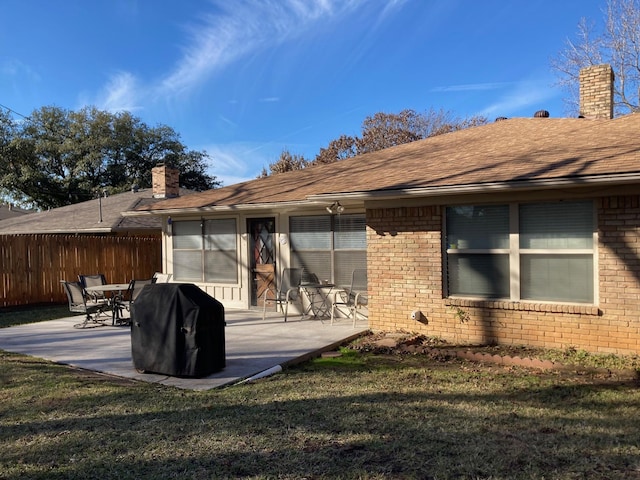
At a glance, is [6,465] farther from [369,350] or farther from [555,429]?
[369,350]

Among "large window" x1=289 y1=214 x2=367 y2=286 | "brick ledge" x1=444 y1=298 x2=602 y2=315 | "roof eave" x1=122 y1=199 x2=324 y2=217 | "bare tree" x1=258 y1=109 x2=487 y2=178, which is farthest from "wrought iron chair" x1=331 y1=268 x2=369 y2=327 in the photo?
"bare tree" x1=258 y1=109 x2=487 y2=178

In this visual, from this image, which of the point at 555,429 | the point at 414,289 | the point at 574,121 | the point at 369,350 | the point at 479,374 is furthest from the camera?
the point at 574,121

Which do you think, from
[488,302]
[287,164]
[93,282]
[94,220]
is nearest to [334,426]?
[488,302]

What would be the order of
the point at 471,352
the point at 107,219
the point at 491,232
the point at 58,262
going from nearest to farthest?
the point at 471,352 → the point at 491,232 → the point at 58,262 → the point at 107,219

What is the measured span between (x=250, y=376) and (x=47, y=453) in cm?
260

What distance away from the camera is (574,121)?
10438 mm

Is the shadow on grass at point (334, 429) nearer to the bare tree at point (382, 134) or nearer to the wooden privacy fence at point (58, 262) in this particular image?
the wooden privacy fence at point (58, 262)

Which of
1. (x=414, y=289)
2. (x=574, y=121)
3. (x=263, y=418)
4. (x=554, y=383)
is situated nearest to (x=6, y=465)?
(x=263, y=418)

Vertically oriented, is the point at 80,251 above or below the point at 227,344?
above

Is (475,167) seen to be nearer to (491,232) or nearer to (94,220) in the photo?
(491,232)

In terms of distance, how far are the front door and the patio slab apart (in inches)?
19.3

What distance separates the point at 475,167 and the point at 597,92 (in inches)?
188

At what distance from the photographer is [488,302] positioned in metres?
7.33

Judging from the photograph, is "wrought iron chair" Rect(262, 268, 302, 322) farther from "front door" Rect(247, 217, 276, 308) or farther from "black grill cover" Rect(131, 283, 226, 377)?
"black grill cover" Rect(131, 283, 226, 377)
